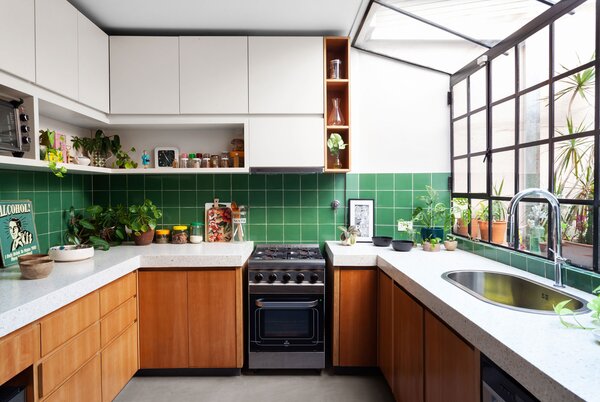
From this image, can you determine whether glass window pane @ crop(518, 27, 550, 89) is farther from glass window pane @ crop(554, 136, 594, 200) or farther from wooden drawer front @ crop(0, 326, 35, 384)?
wooden drawer front @ crop(0, 326, 35, 384)

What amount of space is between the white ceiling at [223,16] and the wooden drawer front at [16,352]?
2072 mm

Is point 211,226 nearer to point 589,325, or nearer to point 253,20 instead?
point 253,20

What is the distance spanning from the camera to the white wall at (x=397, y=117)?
118 inches

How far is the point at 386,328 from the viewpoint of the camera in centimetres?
226

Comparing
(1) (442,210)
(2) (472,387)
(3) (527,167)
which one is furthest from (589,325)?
(1) (442,210)

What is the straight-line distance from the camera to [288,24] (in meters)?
2.57

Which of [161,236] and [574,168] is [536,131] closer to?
[574,168]

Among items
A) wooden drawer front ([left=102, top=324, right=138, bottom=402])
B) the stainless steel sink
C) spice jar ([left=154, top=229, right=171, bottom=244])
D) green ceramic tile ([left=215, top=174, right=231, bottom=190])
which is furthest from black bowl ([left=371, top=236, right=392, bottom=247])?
wooden drawer front ([left=102, top=324, right=138, bottom=402])

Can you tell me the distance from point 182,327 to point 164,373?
419 mm

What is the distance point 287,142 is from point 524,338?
6.60ft

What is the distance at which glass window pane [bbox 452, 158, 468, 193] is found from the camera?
2.81 meters

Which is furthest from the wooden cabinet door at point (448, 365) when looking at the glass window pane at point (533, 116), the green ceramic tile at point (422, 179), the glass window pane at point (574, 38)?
the green ceramic tile at point (422, 179)

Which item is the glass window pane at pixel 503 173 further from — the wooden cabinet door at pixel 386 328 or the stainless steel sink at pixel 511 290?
the wooden cabinet door at pixel 386 328

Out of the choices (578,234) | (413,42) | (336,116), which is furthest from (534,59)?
(336,116)
